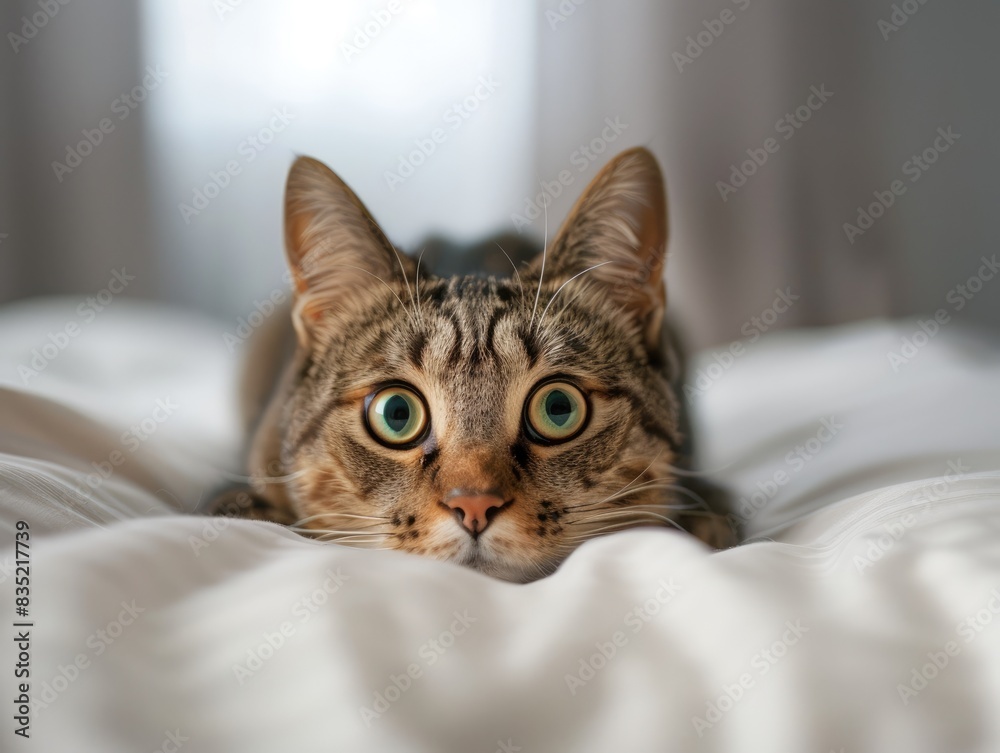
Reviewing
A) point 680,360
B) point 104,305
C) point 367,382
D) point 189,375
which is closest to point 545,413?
point 367,382

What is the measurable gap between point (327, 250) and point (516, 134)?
0.61 metres

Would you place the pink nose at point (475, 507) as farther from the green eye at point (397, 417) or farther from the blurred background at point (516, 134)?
the blurred background at point (516, 134)

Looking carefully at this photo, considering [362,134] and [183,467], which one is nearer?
[183,467]

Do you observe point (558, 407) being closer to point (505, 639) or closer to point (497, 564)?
point (497, 564)

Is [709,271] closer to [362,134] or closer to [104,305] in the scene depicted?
[362,134]

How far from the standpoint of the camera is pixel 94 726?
0.36m

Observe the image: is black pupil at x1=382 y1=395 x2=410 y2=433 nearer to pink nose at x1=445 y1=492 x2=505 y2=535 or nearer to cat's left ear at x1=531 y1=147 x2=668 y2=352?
pink nose at x1=445 y1=492 x2=505 y2=535

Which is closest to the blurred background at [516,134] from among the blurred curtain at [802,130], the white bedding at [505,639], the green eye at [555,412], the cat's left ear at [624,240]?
the blurred curtain at [802,130]

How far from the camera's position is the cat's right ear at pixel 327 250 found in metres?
0.88

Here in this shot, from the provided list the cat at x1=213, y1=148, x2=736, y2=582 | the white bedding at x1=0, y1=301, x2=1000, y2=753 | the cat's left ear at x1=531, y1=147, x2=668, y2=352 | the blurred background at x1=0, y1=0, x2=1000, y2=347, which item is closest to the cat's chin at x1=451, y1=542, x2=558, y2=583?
the cat at x1=213, y1=148, x2=736, y2=582

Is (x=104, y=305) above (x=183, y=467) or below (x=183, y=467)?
above

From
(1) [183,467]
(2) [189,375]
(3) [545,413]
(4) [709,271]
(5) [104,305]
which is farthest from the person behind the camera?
(4) [709,271]

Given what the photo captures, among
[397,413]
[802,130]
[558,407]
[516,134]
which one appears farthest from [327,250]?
[802,130]

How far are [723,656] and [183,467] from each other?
0.82m
